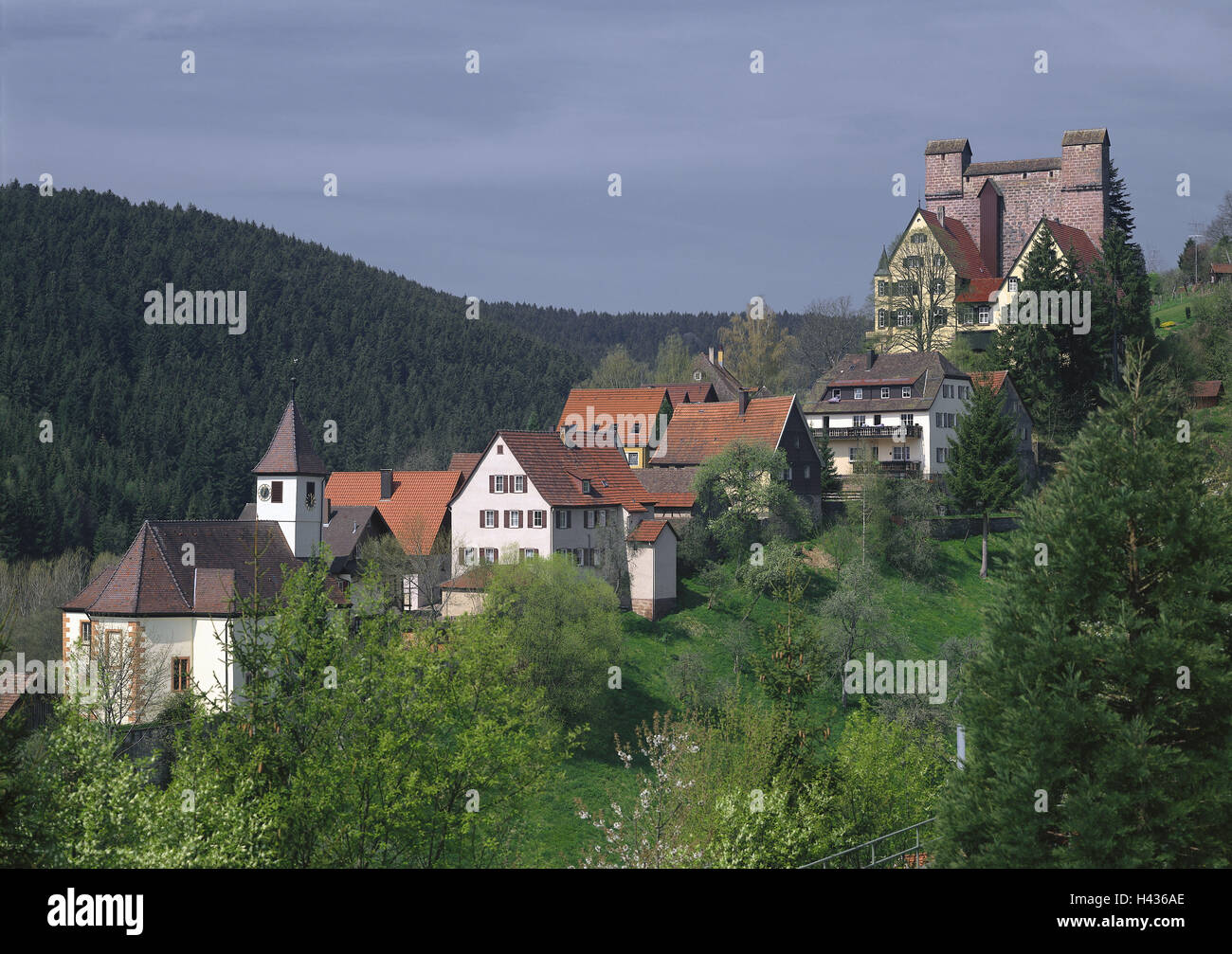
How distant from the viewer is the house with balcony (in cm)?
7094

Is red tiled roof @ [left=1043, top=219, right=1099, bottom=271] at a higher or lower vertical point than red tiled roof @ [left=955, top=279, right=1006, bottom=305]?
higher

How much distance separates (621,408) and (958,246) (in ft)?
90.9

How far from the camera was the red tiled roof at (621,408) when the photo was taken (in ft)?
239

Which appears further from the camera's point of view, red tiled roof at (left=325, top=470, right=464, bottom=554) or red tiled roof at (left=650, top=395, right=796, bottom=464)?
red tiled roof at (left=650, top=395, right=796, bottom=464)

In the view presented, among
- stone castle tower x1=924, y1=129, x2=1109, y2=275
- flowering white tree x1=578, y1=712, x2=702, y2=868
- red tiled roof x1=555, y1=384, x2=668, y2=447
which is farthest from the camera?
stone castle tower x1=924, y1=129, x2=1109, y2=275

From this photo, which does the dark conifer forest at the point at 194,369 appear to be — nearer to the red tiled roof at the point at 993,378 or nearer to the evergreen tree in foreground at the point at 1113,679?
the red tiled roof at the point at 993,378

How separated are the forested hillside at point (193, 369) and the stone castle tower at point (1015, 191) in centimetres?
3489

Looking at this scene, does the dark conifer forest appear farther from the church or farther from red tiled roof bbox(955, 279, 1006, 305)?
the church

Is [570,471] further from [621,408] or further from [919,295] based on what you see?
[919,295]

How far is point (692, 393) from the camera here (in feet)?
260

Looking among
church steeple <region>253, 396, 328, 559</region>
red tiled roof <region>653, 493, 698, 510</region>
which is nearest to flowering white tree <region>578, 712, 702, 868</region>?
church steeple <region>253, 396, 328, 559</region>

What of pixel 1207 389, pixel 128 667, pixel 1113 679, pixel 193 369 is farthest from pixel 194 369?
pixel 1113 679

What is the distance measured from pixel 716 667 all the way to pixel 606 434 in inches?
931

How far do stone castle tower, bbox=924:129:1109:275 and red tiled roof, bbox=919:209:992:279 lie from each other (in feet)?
4.27
